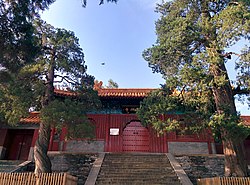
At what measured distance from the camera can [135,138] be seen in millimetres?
11727

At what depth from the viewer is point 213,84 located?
6.82m

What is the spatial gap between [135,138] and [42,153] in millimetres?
5398

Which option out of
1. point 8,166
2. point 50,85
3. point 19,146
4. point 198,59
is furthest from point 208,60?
point 19,146

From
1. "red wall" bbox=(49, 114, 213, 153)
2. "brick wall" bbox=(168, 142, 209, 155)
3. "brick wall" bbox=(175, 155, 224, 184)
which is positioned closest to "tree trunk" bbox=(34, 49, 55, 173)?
"red wall" bbox=(49, 114, 213, 153)

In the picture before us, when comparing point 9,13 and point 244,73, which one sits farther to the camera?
point 244,73

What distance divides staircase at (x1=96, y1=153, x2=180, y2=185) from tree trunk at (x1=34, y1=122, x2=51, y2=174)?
173cm

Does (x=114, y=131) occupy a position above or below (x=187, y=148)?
above

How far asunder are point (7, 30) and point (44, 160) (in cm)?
411

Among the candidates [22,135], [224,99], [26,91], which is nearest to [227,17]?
[224,99]

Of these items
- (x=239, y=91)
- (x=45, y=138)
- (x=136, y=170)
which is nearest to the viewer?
(x=239, y=91)

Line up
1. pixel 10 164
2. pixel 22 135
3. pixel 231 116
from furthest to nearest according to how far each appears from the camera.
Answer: pixel 22 135, pixel 10 164, pixel 231 116

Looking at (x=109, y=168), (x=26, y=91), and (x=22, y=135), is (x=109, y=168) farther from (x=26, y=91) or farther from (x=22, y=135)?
(x=22, y=135)

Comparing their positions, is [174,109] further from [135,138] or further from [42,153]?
[135,138]

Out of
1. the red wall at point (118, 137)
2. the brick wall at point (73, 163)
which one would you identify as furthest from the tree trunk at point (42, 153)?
the red wall at point (118, 137)
